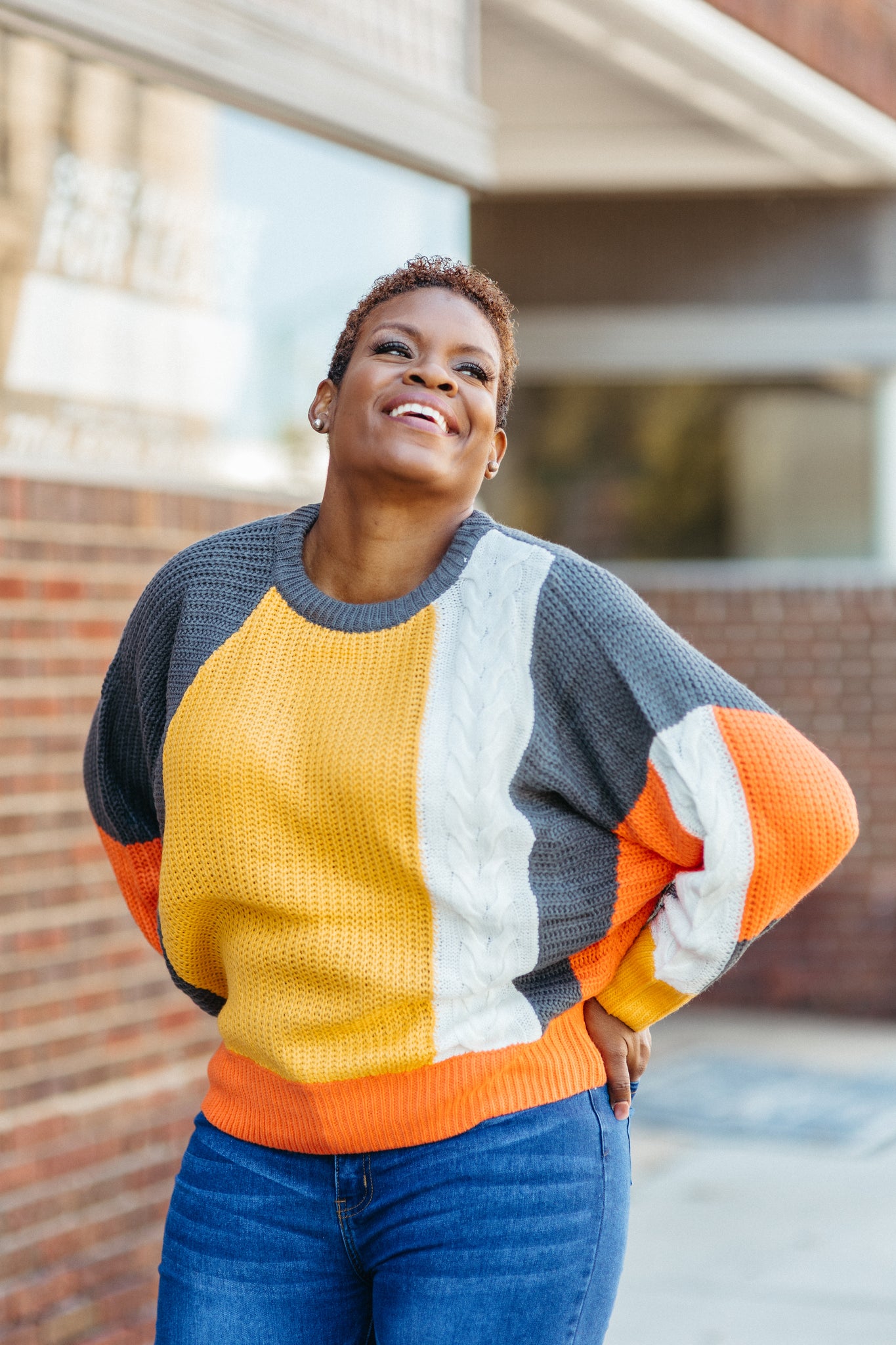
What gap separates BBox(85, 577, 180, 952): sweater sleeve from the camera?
7.89 feet

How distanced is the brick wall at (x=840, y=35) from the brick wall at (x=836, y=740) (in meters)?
2.32

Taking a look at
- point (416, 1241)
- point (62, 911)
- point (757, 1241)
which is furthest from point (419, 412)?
point (757, 1241)

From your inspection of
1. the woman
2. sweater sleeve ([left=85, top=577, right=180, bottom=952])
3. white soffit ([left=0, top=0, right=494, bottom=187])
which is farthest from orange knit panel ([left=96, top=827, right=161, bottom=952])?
white soffit ([left=0, top=0, right=494, bottom=187])

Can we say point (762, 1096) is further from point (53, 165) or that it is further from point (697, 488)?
point (53, 165)

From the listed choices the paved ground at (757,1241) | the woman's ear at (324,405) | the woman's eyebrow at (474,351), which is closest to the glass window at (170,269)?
the woman's ear at (324,405)

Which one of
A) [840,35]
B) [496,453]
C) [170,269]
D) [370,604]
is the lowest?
[370,604]

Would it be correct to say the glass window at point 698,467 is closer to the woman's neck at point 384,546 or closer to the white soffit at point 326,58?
the white soffit at point 326,58

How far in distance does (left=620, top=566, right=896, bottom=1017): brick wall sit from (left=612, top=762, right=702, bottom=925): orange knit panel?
6.02m

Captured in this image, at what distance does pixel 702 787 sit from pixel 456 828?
294mm

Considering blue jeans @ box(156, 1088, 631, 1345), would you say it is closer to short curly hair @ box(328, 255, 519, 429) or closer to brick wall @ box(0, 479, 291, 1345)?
short curly hair @ box(328, 255, 519, 429)

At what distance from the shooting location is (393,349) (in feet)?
7.39

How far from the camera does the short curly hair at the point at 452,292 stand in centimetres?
229

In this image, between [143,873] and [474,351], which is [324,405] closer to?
[474,351]

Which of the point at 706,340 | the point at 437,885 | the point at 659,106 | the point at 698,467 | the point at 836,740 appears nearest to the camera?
the point at 437,885
